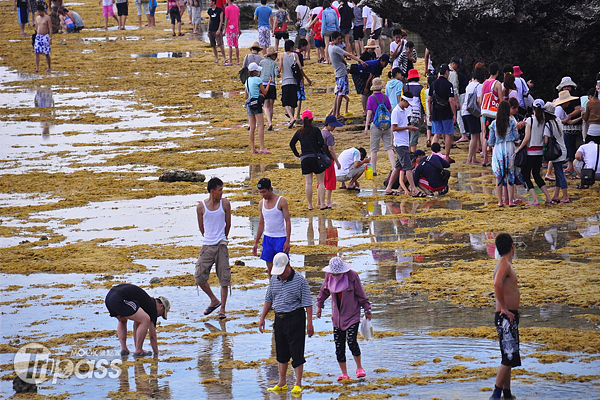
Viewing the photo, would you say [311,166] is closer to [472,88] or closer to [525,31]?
[472,88]

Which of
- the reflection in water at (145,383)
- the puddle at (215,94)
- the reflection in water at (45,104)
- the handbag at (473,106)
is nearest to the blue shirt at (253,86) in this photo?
the handbag at (473,106)

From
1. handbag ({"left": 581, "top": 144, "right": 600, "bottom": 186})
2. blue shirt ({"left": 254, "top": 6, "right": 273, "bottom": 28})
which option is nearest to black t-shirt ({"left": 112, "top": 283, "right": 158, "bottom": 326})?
handbag ({"left": 581, "top": 144, "right": 600, "bottom": 186})

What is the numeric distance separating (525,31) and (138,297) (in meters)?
13.0

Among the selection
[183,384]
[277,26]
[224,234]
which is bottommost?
[183,384]

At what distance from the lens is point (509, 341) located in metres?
7.59

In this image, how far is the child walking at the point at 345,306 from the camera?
8469mm

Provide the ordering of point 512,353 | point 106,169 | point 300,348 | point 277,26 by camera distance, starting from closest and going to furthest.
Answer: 1. point 512,353
2. point 300,348
3. point 106,169
4. point 277,26

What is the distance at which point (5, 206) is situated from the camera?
54.6 ft

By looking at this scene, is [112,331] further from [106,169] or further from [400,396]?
[106,169]

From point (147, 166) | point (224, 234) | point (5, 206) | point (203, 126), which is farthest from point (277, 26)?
point (224, 234)

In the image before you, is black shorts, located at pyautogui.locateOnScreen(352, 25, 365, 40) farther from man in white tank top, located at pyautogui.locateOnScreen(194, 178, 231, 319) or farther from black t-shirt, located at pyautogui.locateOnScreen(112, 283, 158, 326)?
black t-shirt, located at pyautogui.locateOnScreen(112, 283, 158, 326)

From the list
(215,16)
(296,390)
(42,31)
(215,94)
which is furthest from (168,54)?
(296,390)

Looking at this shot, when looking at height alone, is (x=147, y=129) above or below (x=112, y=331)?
above

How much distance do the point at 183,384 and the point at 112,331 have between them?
2.07 m
